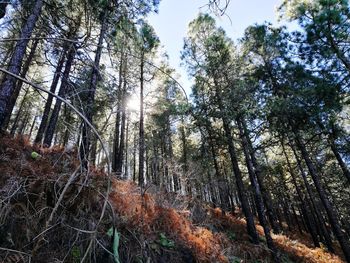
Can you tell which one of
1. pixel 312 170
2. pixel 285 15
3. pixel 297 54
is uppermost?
pixel 285 15

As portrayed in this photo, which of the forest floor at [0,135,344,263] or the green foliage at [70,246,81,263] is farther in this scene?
the green foliage at [70,246,81,263]

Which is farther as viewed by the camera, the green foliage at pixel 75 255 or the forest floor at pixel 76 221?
the green foliage at pixel 75 255

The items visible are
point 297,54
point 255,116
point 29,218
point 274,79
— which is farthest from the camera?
point 274,79

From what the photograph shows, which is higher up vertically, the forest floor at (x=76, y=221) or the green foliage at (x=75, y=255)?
the forest floor at (x=76, y=221)

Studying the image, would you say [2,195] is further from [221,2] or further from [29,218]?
[221,2]

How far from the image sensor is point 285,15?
388 inches

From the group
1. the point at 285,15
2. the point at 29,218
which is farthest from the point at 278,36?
the point at 29,218

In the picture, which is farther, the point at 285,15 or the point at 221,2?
the point at 285,15

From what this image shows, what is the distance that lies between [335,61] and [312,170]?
4.41m

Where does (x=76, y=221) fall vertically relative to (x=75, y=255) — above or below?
above

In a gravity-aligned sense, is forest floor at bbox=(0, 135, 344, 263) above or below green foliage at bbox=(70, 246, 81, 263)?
above

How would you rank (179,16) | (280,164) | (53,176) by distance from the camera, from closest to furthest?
(179,16)
(53,176)
(280,164)

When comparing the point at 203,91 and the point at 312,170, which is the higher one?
the point at 203,91

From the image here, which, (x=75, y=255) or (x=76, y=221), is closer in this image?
(x=75, y=255)
